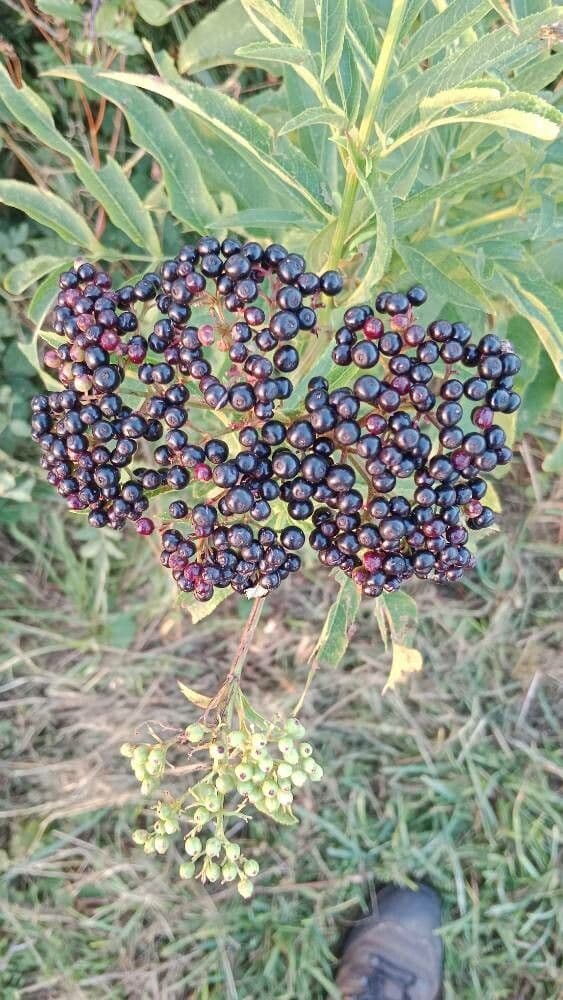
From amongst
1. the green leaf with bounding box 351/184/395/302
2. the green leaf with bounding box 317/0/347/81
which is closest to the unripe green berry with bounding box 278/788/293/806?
the green leaf with bounding box 351/184/395/302

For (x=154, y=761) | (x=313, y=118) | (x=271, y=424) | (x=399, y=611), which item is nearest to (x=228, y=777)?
(x=154, y=761)

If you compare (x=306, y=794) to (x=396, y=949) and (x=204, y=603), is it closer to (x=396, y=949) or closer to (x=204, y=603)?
(x=396, y=949)

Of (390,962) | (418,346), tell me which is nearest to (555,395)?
(418,346)

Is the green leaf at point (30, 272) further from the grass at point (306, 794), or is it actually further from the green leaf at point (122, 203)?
the grass at point (306, 794)

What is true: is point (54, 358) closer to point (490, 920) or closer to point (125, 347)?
point (125, 347)

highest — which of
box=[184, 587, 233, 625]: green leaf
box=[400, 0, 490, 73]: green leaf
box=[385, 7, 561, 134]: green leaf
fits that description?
box=[400, 0, 490, 73]: green leaf

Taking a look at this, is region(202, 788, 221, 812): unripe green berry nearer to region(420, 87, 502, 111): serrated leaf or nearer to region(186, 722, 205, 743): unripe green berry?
region(186, 722, 205, 743): unripe green berry

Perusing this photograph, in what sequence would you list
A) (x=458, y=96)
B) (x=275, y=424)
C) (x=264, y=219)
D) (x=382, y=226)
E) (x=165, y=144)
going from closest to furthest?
(x=458, y=96) < (x=382, y=226) < (x=275, y=424) < (x=264, y=219) < (x=165, y=144)

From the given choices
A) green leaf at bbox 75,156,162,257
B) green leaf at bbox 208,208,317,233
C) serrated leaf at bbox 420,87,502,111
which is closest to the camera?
serrated leaf at bbox 420,87,502,111
